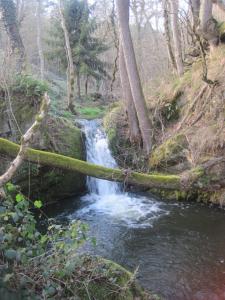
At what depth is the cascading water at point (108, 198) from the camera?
9859 mm

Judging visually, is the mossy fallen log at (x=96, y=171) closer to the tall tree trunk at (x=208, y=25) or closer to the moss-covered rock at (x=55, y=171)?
the moss-covered rock at (x=55, y=171)

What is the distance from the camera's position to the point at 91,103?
21.4 metres

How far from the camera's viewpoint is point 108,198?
11.8 meters

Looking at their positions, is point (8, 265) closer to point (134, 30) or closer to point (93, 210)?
point (93, 210)

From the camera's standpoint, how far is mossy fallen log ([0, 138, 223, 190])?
6703mm

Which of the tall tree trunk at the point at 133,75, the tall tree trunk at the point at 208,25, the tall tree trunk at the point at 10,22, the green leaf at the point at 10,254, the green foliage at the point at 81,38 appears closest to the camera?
the green leaf at the point at 10,254

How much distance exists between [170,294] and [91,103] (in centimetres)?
1631

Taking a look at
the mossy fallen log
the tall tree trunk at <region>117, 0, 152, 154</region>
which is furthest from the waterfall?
the mossy fallen log

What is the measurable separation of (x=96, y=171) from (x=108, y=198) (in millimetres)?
4836

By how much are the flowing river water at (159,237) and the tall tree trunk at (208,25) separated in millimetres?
5470

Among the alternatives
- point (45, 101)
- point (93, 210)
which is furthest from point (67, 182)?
point (45, 101)

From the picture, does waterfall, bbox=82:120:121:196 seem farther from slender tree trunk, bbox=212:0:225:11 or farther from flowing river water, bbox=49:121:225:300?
slender tree trunk, bbox=212:0:225:11

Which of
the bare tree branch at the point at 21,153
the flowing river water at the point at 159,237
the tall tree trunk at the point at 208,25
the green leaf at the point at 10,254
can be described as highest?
the tall tree trunk at the point at 208,25

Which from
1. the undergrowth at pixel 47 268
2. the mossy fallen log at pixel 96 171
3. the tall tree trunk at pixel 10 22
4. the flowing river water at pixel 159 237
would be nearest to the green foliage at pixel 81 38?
the tall tree trunk at pixel 10 22
